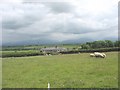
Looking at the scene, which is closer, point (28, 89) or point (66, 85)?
point (28, 89)

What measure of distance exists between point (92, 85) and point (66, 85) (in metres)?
1.83

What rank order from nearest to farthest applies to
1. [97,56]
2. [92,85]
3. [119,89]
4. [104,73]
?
[119,89], [92,85], [104,73], [97,56]

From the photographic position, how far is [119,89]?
14.8 m

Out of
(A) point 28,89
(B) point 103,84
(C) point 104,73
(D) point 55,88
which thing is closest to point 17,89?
(A) point 28,89

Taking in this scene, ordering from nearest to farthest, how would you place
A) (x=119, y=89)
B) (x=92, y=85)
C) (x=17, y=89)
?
(x=119, y=89), (x=17, y=89), (x=92, y=85)

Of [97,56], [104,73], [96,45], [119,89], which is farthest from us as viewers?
[96,45]

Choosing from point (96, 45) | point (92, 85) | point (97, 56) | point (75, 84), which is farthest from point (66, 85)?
point (96, 45)

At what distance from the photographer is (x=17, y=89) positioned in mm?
15734

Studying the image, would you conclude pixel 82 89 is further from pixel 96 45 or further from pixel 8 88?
pixel 96 45

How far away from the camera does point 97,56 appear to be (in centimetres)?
4353

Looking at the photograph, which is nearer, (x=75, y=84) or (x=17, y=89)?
(x=17, y=89)

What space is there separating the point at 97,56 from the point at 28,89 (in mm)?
29268

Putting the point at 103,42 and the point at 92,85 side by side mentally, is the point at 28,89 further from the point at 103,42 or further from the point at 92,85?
the point at 103,42

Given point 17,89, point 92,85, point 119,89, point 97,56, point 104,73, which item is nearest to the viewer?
point 119,89
